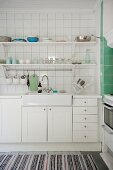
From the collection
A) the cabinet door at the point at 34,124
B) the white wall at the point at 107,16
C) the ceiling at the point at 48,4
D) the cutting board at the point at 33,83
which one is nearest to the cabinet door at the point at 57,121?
the cabinet door at the point at 34,124

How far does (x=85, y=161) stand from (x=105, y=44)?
1862 mm

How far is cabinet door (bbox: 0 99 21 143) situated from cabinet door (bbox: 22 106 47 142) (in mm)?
98

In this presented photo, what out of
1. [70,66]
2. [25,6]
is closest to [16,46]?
[25,6]

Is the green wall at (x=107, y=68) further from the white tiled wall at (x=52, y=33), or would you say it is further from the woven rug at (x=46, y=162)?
the woven rug at (x=46, y=162)

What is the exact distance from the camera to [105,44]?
389 centimetres

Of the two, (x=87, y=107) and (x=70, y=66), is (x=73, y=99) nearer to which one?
(x=87, y=107)

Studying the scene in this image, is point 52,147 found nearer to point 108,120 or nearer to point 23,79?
point 108,120

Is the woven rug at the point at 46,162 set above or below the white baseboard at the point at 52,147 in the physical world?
below

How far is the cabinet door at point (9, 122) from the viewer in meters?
3.91

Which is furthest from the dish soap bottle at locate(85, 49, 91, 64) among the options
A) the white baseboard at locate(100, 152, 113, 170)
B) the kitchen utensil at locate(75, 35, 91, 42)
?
the white baseboard at locate(100, 152, 113, 170)

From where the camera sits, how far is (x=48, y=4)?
427 cm

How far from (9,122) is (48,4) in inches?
86.0

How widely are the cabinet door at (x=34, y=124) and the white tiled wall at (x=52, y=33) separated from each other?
766 mm

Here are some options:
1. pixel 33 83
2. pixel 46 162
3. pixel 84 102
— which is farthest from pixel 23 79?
pixel 46 162
